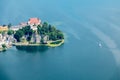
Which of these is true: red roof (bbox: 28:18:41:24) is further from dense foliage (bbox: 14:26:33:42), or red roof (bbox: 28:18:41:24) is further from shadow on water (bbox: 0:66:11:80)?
shadow on water (bbox: 0:66:11:80)

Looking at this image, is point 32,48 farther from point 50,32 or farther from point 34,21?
point 34,21

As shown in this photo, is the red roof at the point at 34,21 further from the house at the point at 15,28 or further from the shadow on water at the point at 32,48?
the shadow on water at the point at 32,48

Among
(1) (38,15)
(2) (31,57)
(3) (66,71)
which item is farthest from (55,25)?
(3) (66,71)

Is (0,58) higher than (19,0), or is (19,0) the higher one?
(19,0)

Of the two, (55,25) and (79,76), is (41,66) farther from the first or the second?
(55,25)

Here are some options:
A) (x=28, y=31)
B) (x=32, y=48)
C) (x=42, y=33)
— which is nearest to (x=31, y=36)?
(x=28, y=31)
